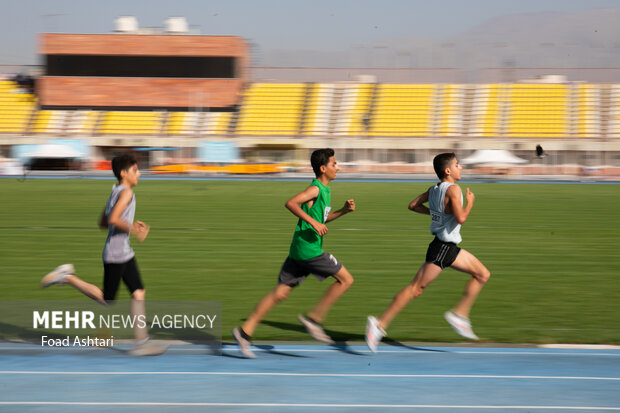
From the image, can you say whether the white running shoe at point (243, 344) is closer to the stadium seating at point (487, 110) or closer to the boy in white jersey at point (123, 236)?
the boy in white jersey at point (123, 236)

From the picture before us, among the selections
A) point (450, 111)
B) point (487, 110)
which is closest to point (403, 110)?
point (450, 111)

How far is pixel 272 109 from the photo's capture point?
7025cm

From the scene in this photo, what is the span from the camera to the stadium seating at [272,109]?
68.0m

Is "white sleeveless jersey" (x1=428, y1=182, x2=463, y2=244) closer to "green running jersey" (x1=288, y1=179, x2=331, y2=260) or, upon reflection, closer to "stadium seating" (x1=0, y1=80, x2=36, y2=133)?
"green running jersey" (x1=288, y1=179, x2=331, y2=260)

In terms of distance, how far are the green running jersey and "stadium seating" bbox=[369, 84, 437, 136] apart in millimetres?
60093

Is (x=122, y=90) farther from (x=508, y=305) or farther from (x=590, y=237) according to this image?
(x=508, y=305)

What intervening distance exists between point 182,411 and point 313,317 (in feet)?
6.77

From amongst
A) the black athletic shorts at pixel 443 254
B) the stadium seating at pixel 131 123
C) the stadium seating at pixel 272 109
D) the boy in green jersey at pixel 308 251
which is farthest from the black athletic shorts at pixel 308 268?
the stadium seating at pixel 131 123

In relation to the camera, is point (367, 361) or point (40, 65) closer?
point (367, 361)

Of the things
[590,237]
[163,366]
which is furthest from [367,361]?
[590,237]

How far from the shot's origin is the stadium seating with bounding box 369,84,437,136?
2645 inches

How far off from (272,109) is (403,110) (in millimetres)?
11716

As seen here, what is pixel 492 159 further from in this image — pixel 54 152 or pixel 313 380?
pixel 313 380

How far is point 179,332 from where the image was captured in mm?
7680
